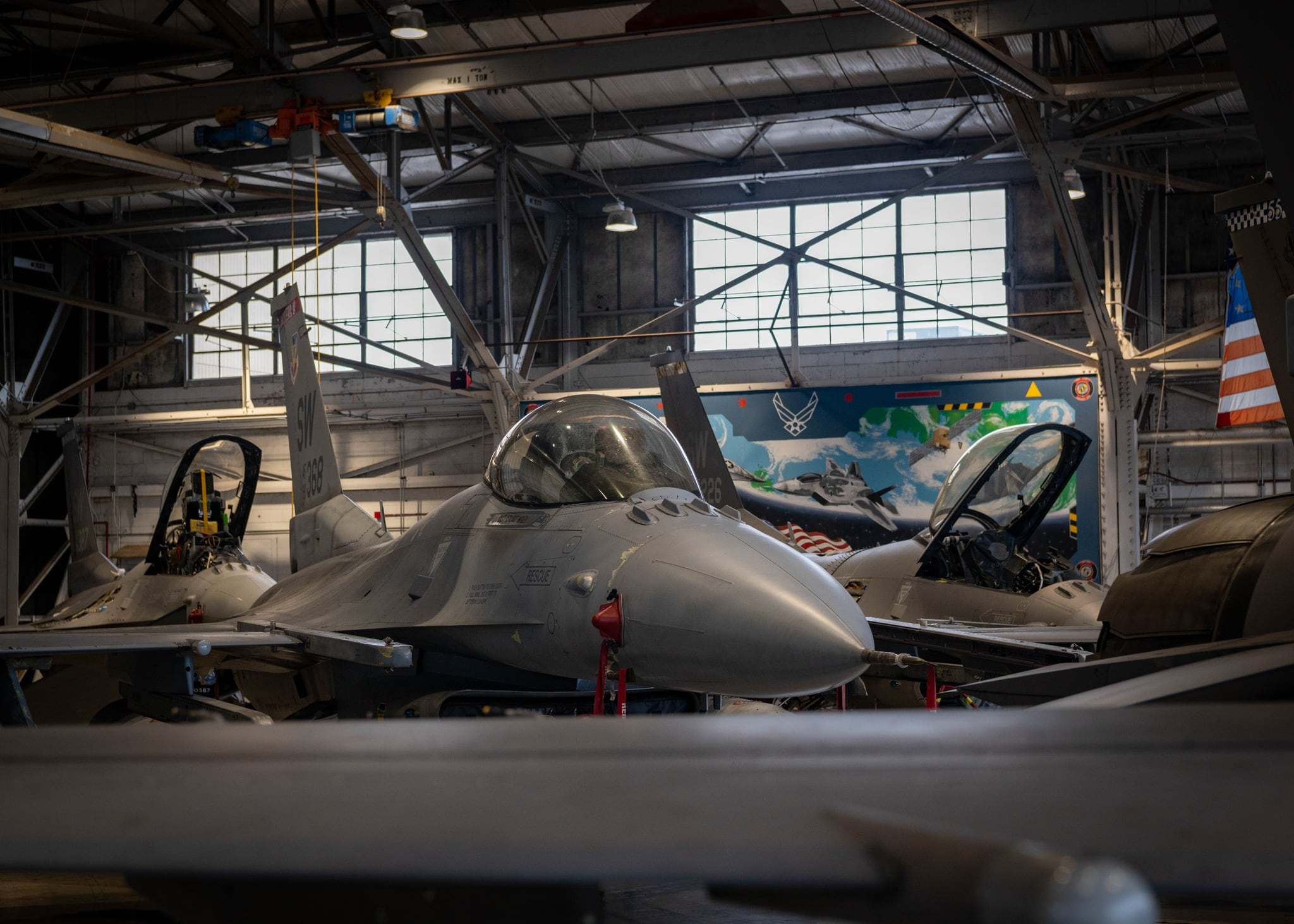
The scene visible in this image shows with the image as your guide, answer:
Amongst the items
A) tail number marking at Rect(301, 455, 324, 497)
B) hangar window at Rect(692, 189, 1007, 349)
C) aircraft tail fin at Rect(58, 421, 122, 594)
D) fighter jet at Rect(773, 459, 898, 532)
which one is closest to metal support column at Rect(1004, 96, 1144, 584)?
fighter jet at Rect(773, 459, 898, 532)

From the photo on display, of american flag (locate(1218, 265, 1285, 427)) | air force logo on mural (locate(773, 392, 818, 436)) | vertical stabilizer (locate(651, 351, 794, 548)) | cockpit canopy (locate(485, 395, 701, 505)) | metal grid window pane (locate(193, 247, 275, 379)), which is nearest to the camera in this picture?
cockpit canopy (locate(485, 395, 701, 505))

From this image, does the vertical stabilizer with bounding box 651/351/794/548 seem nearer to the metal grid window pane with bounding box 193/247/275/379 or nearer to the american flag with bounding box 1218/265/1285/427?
the american flag with bounding box 1218/265/1285/427

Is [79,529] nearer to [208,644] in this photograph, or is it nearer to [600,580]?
[208,644]

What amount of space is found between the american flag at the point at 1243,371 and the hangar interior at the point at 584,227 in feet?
8.21

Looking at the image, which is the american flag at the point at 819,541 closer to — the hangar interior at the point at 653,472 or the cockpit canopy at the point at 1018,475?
the hangar interior at the point at 653,472

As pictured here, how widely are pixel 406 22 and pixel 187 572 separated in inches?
226

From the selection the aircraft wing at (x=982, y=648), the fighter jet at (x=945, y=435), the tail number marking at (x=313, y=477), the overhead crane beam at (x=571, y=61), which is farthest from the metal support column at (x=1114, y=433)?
the tail number marking at (x=313, y=477)

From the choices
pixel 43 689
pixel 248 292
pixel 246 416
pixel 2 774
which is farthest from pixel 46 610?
pixel 2 774

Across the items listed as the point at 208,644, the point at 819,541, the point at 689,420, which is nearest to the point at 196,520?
the point at 689,420

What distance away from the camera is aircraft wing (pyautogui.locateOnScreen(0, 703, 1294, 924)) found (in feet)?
2.84

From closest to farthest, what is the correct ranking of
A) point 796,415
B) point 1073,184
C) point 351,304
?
1. point 1073,184
2. point 796,415
3. point 351,304

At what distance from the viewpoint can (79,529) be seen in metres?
13.4

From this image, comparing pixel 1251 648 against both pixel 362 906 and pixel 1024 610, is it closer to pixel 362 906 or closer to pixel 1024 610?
pixel 362 906

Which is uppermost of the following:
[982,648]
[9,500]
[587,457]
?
[587,457]
